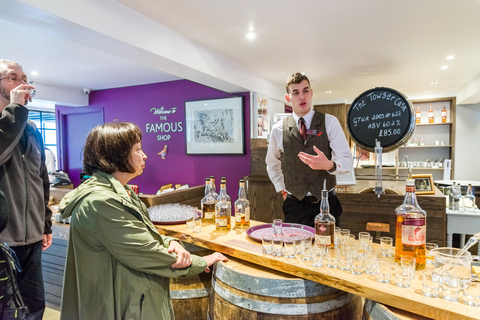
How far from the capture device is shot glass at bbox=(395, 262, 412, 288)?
0.98 metres

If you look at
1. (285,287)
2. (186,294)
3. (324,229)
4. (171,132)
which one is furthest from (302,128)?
(171,132)

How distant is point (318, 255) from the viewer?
1190 millimetres

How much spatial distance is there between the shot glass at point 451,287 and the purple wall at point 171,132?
3.71 metres

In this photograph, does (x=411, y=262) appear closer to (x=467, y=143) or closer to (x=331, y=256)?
(x=331, y=256)

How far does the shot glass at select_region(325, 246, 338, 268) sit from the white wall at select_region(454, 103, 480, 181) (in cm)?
640

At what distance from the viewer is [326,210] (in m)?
1.31

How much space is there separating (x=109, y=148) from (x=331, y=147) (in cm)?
135

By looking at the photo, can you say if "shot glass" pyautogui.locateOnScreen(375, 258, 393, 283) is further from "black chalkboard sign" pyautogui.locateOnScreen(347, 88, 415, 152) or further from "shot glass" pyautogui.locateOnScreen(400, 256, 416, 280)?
"black chalkboard sign" pyautogui.locateOnScreen(347, 88, 415, 152)

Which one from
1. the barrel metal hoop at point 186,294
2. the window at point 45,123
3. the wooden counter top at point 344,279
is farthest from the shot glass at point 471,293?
the window at point 45,123

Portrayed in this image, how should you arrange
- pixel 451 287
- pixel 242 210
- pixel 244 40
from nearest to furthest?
1. pixel 451 287
2. pixel 242 210
3. pixel 244 40

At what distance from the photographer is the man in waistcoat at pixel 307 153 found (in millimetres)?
1915

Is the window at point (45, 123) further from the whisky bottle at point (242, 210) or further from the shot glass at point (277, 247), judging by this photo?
the shot glass at point (277, 247)

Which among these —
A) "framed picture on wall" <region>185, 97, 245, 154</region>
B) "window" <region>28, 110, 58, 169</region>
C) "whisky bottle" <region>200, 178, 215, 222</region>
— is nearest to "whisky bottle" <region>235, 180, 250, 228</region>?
"whisky bottle" <region>200, 178, 215, 222</region>

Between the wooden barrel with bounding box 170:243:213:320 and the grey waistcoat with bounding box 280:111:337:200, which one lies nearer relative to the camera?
the wooden barrel with bounding box 170:243:213:320
